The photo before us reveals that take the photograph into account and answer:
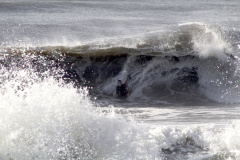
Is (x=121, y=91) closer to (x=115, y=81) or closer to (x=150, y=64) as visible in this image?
(x=115, y=81)

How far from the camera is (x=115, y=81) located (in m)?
11.7

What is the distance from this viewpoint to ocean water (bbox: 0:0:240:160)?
546cm

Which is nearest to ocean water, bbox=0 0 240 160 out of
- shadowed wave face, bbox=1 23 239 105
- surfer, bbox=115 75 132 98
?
shadowed wave face, bbox=1 23 239 105

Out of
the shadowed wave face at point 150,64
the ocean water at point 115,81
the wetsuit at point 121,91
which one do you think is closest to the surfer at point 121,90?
the wetsuit at point 121,91

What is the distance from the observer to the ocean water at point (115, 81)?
5.46 metres

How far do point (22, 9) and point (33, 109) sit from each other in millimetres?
19327

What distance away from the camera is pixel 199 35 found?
13.2 meters

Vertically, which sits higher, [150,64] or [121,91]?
[150,64]

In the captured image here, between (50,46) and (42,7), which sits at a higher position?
(42,7)

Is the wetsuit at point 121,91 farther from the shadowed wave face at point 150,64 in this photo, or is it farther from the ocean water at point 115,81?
the shadowed wave face at point 150,64

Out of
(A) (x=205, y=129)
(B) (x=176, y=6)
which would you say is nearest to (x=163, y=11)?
(B) (x=176, y=6)

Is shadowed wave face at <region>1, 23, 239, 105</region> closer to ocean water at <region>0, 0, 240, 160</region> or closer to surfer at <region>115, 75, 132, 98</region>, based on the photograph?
ocean water at <region>0, 0, 240, 160</region>

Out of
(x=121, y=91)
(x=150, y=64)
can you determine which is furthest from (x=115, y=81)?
(x=150, y=64)

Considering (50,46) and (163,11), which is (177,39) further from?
(163,11)
